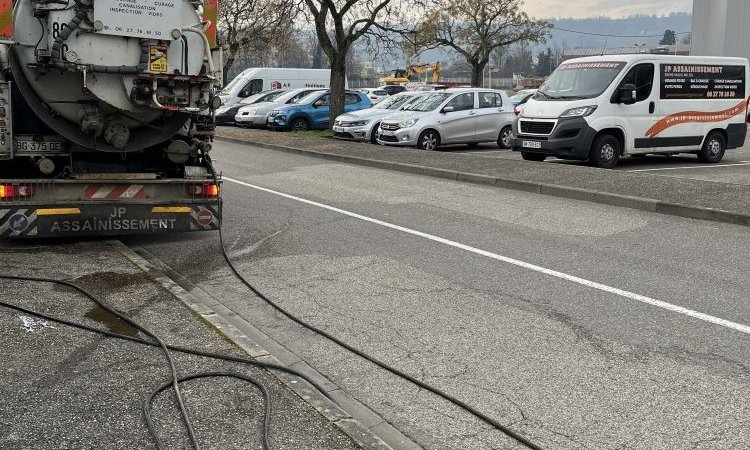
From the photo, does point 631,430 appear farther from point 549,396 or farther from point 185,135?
point 185,135

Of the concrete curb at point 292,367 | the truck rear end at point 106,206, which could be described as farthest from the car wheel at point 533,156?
the concrete curb at point 292,367

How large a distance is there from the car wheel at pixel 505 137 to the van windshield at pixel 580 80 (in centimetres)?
481

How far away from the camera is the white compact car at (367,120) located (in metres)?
24.1

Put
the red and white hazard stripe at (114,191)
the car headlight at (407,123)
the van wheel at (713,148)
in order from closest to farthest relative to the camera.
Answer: the red and white hazard stripe at (114,191) → the van wheel at (713,148) → the car headlight at (407,123)

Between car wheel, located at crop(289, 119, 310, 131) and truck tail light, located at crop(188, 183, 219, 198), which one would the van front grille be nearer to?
truck tail light, located at crop(188, 183, 219, 198)

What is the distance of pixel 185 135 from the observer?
8.76 meters

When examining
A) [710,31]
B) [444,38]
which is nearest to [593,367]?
[444,38]

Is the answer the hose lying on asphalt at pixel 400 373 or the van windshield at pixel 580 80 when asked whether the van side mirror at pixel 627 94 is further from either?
the hose lying on asphalt at pixel 400 373

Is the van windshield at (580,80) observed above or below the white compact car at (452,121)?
above

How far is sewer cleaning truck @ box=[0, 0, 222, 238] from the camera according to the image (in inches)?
291

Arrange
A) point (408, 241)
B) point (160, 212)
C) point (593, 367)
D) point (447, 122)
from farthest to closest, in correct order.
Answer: point (447, 122) → point (408, 241) → point (160, 212) → point (593, 367)

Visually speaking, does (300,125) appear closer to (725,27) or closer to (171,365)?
(171,365)

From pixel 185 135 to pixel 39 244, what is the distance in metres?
1.97

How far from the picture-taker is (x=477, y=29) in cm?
4466
